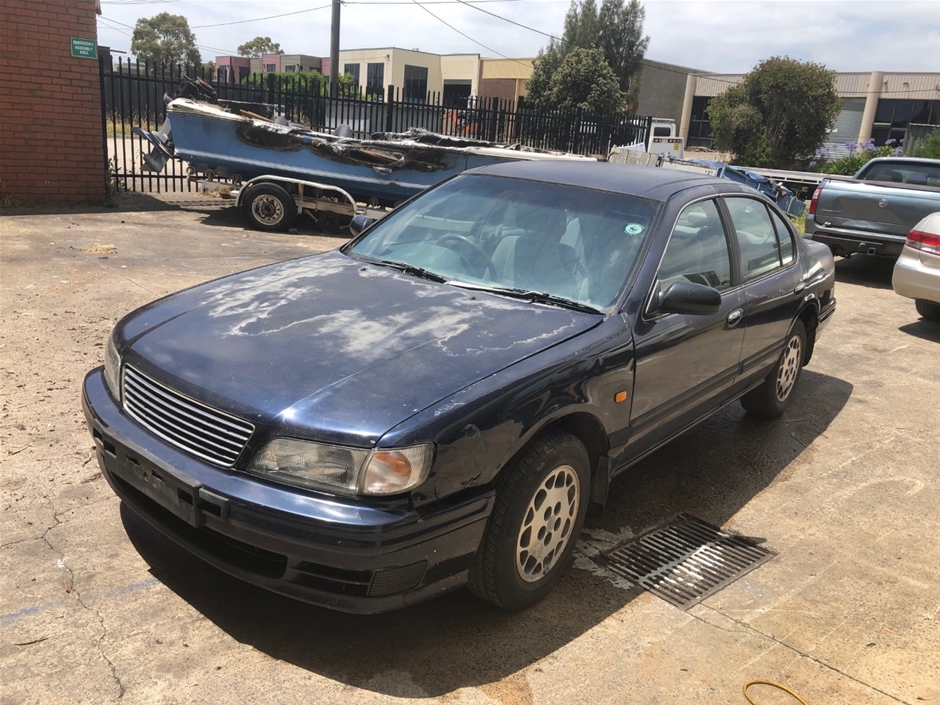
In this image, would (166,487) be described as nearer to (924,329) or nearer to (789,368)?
(789,368)

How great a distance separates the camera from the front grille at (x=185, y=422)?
274cm

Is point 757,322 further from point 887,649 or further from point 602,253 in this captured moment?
point 887,649

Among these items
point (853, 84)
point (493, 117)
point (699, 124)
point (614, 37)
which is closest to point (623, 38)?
point (614, 37)

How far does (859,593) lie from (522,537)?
66.3 inches

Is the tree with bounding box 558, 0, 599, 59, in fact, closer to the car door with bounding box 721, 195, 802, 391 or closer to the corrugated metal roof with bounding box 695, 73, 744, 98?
the corrugated metal roof with bounding box 695, 73, 744, 98

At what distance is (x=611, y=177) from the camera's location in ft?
14.1

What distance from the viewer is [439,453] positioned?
266 centimetres

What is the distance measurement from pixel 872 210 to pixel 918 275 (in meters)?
2.81

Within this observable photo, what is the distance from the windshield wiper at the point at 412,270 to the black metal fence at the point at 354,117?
9.32 m

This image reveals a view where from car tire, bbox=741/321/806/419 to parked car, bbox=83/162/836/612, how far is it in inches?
35.1

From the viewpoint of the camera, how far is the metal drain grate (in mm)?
3557

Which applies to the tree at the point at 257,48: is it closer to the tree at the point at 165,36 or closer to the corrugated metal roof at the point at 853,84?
the tree at the point at 165,36

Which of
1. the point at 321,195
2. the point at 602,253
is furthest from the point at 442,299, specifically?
the point at 321,195

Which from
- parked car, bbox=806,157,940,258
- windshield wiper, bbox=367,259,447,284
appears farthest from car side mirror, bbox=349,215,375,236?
parked car, bbox=806,157,940,258
